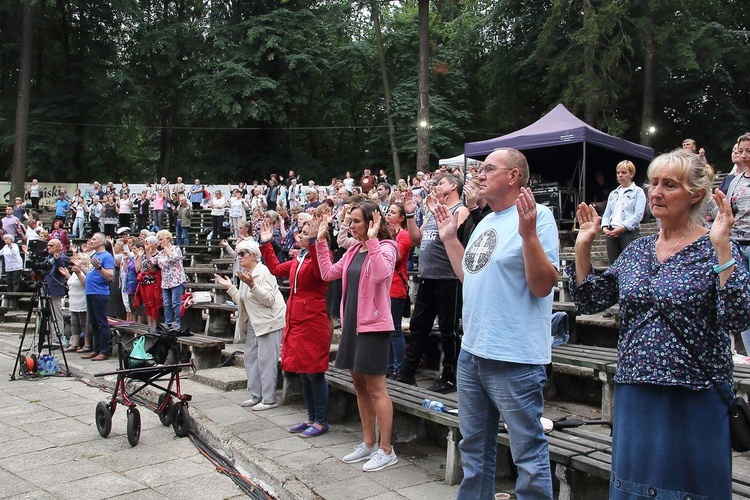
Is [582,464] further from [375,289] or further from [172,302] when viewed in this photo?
[172,302]

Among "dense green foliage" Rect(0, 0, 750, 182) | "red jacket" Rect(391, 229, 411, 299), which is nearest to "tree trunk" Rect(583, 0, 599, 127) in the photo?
"dense green foliage" Rect(0, 0, 750, 182)

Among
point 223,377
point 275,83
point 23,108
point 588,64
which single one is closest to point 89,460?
point 223,377

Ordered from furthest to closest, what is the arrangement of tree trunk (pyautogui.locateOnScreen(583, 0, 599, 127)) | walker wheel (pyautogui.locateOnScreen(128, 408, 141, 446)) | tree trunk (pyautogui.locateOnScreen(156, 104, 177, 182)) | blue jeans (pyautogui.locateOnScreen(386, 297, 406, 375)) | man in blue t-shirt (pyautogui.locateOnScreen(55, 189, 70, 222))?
tree trunk (pyautogui.locateOnScreen(156, 104, 177, 182))
man in blue t-shirt (pyautogui.locateOnScreen(55, 189, 70, 222))
tree trunk (pyautogui.locateOnScreen(583, 0, 599, 127))
blue jeans (pyautogui.locateOnScreen(386, 297, 406, 375))
walker wheel (pyautogui.locateOnScreen(128, 408, 141, 446))

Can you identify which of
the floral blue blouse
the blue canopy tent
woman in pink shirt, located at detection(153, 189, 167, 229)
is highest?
the blue canopy tent

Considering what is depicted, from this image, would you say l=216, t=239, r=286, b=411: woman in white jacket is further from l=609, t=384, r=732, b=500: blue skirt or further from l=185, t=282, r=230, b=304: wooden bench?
l=185, t=282, r=230, b=304: wooden bench

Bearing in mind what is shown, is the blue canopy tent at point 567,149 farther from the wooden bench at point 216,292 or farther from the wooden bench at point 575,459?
the wooden bench at point 575,459

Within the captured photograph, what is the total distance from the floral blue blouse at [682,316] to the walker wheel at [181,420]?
4.40 metres

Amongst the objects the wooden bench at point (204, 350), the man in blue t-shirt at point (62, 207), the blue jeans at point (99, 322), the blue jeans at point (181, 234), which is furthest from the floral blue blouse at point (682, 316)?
the man in blue t-shirt at point (62, 207)

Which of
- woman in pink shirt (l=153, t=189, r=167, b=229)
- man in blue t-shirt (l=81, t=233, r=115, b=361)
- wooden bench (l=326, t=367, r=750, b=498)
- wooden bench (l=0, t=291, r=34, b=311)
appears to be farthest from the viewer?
woman in pink shirt (l=153, t=189, r=167, b=229)

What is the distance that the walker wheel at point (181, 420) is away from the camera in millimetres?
5828

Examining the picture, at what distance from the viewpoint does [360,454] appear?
15.4 feet

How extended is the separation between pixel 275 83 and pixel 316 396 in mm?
25775

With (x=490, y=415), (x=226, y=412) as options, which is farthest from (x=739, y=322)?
(x=226, y=412)

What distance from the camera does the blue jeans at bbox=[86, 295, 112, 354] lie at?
9.85 metres
